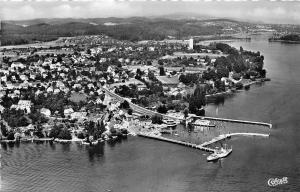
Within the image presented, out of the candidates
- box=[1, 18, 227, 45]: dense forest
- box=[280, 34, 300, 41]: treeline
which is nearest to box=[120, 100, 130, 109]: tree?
box=[1, 18, 227, 45]: dense forest

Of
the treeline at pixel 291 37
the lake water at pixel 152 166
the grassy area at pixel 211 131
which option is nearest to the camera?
the lake water at pixel 152 166

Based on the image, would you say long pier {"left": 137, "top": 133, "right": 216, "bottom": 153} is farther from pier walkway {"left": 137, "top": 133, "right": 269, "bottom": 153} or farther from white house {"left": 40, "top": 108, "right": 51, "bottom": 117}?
white house {"left": 40, "top": 108, "right": 51, "bottom": 117}

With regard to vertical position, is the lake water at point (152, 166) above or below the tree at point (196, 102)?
below

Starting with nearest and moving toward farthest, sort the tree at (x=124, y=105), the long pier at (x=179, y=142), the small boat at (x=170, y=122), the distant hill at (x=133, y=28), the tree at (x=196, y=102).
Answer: the long pier at (x=179, y=142) → the small boat at (x=170, y=122) → the tree at (x=196, y=102) → the tree at (x=124, y=105) → the distant hill at (x=133, y=28)

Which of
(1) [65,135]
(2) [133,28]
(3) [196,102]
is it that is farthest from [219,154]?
(2) [133,28]

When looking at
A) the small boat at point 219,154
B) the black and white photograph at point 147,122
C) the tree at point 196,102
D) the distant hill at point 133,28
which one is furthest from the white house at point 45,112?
the distant hill at point 133,28

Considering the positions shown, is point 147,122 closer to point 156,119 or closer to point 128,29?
point 156,119

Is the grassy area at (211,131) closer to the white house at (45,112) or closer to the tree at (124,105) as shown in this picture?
the tree at (124,105)

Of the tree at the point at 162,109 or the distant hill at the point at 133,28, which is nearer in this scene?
the tree at the point at 162,109

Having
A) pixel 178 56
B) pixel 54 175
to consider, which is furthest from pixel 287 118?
pixel 178 56
